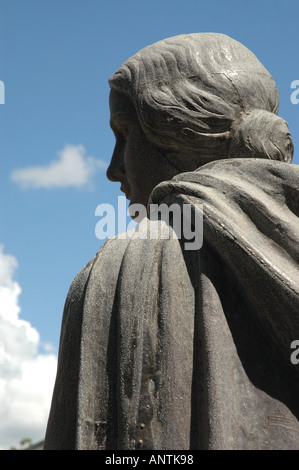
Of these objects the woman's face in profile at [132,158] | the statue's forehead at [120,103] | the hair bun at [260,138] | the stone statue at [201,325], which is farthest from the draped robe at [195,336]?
the statue's forehead at [120,103]

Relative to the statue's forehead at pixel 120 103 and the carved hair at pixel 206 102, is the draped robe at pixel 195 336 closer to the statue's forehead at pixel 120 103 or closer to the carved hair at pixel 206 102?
the carved hair at pixel 206 102

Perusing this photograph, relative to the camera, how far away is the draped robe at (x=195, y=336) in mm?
3314

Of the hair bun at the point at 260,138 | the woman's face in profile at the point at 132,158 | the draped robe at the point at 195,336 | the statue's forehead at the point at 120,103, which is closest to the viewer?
the draped robe at the point at 195,336

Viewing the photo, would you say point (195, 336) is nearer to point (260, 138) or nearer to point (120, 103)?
point (260, 138)

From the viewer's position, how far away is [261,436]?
333 cm

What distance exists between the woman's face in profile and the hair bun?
17.8 inches

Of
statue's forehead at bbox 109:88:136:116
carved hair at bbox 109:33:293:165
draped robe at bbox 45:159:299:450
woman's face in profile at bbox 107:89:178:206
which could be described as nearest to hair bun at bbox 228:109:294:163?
carved hair at bbox 109:33:293:165

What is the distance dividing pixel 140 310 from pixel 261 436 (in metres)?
0.79

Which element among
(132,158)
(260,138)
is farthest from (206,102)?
(132,158)

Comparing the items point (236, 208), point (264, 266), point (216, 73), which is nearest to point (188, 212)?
point (236, 208)

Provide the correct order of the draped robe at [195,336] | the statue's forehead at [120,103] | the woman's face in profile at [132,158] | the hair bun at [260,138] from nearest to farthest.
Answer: the draped robe at [195,336], the hair bun at [260,138], the woman's face in profile at [132,158], the statue's forehead at [120,103]

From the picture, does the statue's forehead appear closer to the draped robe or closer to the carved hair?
the carved hair

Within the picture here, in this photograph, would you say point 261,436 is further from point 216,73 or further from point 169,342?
point 216,73

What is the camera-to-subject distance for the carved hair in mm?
4219
